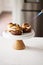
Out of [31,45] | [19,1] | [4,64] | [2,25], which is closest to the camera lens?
[4,64]

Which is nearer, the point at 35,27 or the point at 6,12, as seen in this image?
the point at 35,27

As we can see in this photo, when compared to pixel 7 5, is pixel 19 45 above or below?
below

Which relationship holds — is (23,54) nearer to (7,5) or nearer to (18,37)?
(18,37)

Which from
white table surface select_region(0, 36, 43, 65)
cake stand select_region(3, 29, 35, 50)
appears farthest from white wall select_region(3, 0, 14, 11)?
cake stand select_region(3, 29, 35, 50)

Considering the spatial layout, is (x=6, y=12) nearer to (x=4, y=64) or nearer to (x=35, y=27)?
(x=35, y=27)

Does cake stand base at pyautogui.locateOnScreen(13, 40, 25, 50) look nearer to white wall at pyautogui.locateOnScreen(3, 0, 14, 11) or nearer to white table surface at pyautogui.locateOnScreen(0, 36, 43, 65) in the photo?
white table surface at pyautogui.locateOnScreen(0, 36, 43, 65)

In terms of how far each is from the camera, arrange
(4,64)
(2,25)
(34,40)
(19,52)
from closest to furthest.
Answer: (4,64)
(19,52)
(34,40)
(2,25)

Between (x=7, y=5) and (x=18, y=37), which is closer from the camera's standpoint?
(x=18, y=37)

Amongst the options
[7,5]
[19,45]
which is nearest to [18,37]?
[19,45]

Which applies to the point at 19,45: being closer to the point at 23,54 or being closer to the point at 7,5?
the point at 23,54

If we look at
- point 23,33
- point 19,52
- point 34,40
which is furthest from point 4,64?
point 34,40
